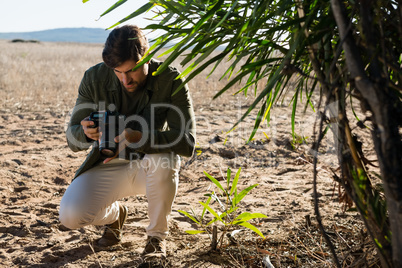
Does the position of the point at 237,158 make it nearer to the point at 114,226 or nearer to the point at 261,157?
the point at 261,157

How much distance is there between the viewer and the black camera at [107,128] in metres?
1.96

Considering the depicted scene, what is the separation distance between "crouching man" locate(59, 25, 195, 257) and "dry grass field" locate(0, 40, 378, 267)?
0.16 m

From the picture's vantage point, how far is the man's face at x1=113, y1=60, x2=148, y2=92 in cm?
197

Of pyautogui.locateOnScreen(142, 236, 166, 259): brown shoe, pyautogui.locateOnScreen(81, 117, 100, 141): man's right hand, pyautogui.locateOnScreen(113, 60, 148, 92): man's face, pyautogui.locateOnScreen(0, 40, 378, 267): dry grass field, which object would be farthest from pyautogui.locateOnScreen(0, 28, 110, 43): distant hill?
pyautogui.locateOnScreen(142, 236, 166, 259): brown shoe

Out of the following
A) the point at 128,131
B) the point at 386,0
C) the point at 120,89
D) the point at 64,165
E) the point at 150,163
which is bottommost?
the point at 64,165

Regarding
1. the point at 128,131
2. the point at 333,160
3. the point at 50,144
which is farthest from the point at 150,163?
the point at 50,144

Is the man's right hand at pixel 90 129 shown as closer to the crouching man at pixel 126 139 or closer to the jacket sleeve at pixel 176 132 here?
the crouching man at pixel 126 139

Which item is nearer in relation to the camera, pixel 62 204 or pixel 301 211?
pixel 62 204

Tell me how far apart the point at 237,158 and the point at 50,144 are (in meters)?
1.74

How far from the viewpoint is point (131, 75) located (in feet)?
6.70

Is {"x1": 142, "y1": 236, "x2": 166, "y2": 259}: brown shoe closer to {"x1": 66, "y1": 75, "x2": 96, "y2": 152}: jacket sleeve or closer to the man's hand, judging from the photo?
the man's hand

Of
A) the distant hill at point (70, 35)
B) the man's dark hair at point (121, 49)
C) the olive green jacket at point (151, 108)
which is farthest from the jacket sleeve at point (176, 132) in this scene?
the distant hill at point (70, 35)

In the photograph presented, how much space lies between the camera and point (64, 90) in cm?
706

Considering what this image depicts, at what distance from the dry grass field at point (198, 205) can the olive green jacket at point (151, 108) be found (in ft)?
1.45
